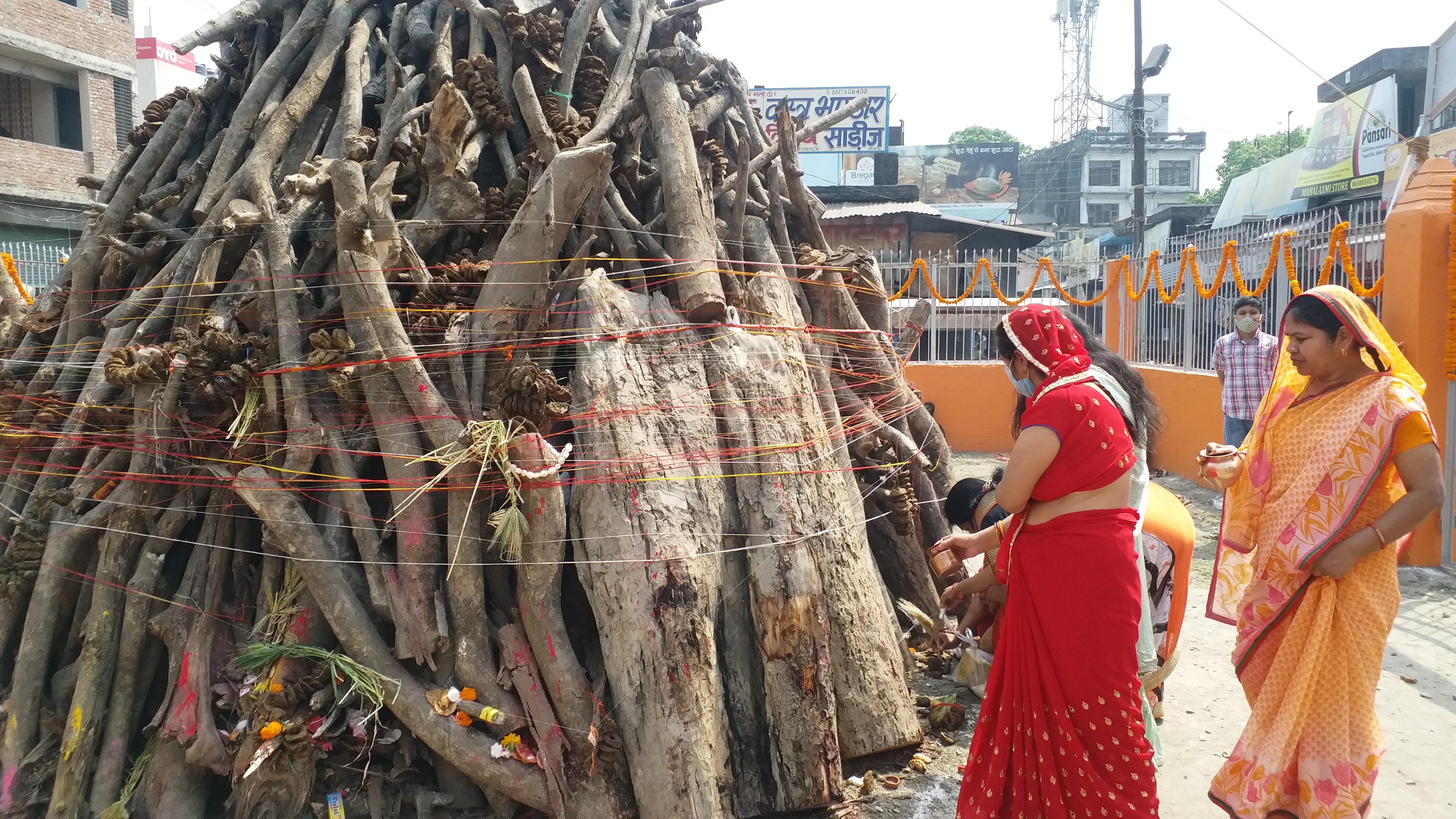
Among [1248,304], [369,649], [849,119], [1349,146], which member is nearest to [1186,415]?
[1248,304]

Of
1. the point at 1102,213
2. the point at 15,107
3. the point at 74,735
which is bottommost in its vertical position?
the point at 74,735

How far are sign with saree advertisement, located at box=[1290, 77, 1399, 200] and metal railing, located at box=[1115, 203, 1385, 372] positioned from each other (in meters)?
11.8

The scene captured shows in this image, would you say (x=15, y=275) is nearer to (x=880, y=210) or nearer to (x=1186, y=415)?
(x=1186, y=415)

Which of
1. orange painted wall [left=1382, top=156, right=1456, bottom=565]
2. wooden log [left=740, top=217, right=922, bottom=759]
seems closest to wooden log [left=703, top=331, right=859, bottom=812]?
wooden log [left=740, top=217, right=922, bottom=759]

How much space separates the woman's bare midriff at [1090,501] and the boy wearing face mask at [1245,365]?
5471 mm

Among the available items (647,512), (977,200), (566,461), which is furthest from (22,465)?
(977,200)

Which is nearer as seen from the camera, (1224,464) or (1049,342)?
(1049,342)

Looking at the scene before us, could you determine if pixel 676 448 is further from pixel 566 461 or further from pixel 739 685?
pixel 739 685

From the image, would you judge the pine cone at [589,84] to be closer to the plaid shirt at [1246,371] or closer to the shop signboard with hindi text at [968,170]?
the plaid shirt at [1246,371]

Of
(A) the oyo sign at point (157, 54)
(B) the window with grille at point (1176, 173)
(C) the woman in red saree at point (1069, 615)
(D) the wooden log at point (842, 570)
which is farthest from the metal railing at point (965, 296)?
→ (B) the window with grille at point (1176, 173)

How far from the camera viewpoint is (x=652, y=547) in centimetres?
311

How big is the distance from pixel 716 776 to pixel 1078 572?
1.40 metres

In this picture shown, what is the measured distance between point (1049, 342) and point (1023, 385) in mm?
239

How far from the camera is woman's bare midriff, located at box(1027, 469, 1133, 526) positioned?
8.67 feet
